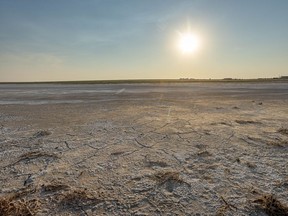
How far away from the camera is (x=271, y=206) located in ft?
11.1

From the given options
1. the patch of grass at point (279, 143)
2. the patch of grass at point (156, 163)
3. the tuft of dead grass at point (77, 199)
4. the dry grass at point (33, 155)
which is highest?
the patch of grass at point (279, 143)

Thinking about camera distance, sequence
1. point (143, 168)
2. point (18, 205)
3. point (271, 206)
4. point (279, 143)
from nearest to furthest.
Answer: point (271, 206)
point (18, 205)
point (143, 168)
point (279, 143)

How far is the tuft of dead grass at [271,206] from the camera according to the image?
3.30m

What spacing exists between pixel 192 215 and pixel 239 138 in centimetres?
396

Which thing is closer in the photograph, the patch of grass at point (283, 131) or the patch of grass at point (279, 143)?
the patch of grass at point (279, 143)

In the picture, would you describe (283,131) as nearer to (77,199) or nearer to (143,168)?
(143,168)

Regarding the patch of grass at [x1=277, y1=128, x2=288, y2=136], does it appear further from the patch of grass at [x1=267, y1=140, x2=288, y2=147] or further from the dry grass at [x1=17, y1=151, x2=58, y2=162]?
the dry grass at [x1=17, y1=151, x2=58, y2=162]

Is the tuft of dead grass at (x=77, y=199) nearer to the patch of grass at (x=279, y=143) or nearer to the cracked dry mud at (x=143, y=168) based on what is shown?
the cracked dry mud at (x=143, y=168)

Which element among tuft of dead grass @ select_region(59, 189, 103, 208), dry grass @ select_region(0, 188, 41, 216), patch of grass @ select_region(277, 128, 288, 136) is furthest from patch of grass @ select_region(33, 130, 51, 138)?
patch of grass @ select_region(277, 128, 288, 136)

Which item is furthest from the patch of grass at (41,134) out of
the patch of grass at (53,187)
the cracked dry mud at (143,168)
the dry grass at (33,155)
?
the patch of grass at (53,187)

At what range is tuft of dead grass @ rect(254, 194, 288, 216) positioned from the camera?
3.30m

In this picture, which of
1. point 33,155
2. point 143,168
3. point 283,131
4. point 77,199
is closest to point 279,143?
point 283,131

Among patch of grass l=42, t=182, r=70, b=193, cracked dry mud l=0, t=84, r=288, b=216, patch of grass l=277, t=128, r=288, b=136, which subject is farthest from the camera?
patch of grass l=277, t=128, r=288, b=136

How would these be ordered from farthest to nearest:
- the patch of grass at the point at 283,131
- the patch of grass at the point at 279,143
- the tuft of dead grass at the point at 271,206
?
the patch of grass at the point at 283,131, the patch of grass at the point at 279,143, the tuft of dead grass at the point at 271,206
